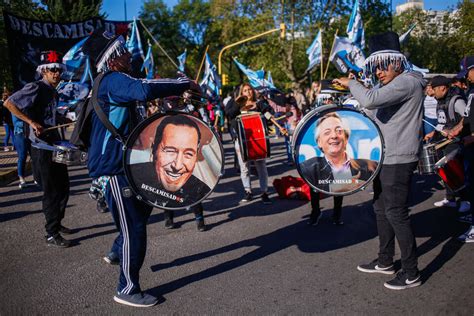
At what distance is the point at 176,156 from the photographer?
3488mm

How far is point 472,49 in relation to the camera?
Answer: 97.8 ft

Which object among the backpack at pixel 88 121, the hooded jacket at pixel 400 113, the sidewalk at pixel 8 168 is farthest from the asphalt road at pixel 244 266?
the sidewalk at pixel 8 168

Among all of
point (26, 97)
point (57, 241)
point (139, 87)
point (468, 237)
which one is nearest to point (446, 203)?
point (468, 237)

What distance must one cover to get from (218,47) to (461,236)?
1750 inches

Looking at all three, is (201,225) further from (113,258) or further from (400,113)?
(400,113)

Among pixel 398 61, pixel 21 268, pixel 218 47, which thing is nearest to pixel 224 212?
pixel 21 268

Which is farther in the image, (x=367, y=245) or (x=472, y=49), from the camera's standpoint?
(x=472, y=49)

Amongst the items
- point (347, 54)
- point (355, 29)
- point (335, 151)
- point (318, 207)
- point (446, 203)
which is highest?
point (355, 29)

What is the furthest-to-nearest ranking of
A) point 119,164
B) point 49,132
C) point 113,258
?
point 49,132 < point 113,258 < point 119,164

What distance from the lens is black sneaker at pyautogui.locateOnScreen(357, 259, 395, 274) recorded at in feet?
13.8

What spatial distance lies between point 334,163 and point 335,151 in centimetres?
11

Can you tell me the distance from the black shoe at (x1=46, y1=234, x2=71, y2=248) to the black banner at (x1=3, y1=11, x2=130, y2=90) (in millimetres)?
7918

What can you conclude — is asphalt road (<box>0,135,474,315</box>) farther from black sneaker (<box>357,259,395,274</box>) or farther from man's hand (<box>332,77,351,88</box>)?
man's hand (<box>332,77,351,88</box>)

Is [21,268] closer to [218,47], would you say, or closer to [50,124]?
[50,124]
